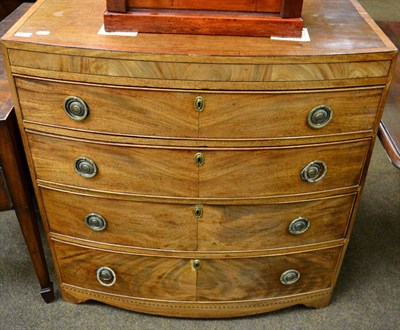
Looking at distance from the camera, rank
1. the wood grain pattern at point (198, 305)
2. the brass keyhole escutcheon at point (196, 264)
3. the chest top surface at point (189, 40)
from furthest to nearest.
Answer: the wood grain pattern at point (198, 305) → the brass keyhole escutcheon at point (196, 264) → the chest top surface at point (189, 40)

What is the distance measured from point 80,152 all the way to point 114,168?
9cm

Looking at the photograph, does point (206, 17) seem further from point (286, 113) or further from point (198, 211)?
point (198, 211)

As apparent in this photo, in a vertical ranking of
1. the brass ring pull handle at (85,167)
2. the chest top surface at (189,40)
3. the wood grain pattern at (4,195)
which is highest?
the chest top surface at (189,40)

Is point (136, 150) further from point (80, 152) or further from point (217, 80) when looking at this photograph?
point (217, 80)

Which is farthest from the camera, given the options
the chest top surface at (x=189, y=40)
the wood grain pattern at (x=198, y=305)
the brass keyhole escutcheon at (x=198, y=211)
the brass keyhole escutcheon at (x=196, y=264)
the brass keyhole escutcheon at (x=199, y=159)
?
the wood grain pattern at (x=198, y=305)

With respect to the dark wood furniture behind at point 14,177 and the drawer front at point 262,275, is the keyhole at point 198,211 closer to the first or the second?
the drawer front at point 262,275

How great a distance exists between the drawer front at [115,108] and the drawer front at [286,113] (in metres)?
0.06

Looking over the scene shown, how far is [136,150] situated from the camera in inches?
47.4

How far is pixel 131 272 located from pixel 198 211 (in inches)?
12.7

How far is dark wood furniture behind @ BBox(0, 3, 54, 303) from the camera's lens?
125 centimetres

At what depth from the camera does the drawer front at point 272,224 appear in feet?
4.34

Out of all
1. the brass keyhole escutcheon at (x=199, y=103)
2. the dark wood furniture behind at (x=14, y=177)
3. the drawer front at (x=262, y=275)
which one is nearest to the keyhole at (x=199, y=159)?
the brass keyhole escutcheon at (x=199, y=103)

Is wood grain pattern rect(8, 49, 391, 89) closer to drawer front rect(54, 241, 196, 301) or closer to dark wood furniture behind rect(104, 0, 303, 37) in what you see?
dark wood furniture behind rect(104, 0, 303, 37)

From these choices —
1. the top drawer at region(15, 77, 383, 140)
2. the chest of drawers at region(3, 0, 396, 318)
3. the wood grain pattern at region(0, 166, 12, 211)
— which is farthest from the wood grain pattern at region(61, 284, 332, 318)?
the top drawer at region(15, 77, 383, 140)
